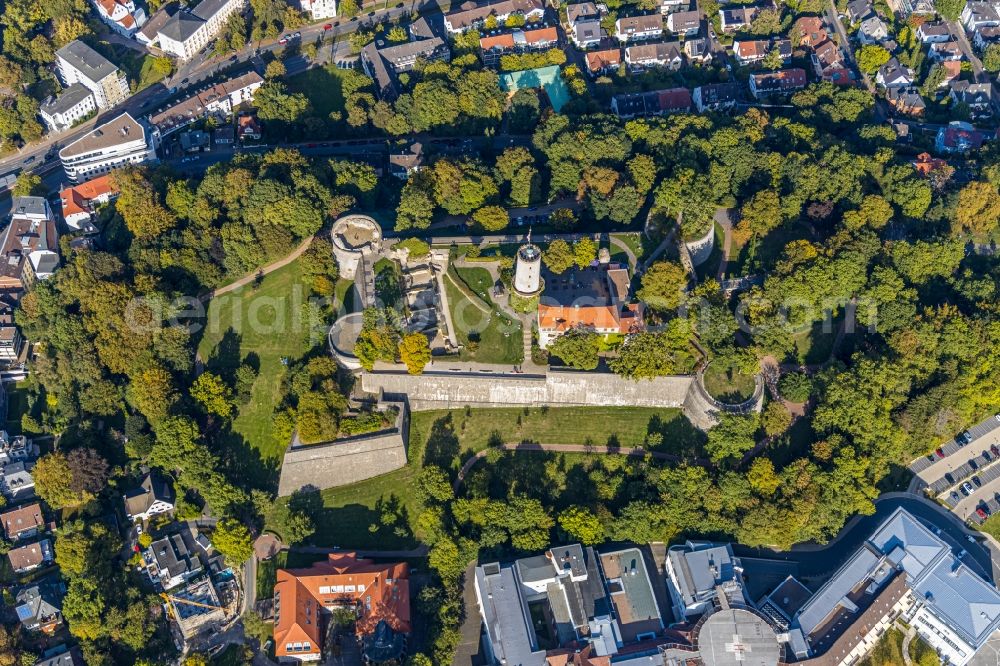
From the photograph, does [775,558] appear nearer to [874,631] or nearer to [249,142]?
[874,631]

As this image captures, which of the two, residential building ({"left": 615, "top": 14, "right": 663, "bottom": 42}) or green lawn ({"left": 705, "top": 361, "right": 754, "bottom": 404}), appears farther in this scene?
residential building ({"left": 615, "top": 14, "right": 663, "bottom": 42})

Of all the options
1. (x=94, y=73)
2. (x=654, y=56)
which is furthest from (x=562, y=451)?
(x=94, y=73)

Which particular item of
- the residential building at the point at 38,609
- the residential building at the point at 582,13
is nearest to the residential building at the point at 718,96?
the residential building at the point at 582,13

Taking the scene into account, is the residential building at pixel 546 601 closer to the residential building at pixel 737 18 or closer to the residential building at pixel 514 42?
the residential building at pixel 514 42

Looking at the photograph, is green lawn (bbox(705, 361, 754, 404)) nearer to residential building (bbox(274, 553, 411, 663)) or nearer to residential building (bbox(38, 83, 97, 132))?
residential building (bbox(274, 553, 411, 663))

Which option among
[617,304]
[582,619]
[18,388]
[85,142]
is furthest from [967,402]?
[85,142]

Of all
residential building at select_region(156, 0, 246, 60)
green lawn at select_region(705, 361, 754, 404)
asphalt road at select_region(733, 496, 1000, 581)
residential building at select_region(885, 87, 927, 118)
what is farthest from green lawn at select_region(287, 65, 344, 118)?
asphalt road at select_region(733, 496, 1000, 581)
